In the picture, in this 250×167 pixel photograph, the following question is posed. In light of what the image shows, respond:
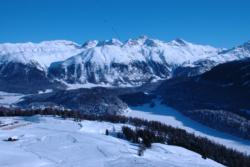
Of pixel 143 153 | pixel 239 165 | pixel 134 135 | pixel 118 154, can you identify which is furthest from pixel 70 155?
pixel 239 165

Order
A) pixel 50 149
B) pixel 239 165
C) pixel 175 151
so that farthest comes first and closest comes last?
pixel 239 165 → pixel 175 151 → pixel 50 149

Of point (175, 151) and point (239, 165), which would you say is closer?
point (175, 151)

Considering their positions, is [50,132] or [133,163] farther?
[50,132]

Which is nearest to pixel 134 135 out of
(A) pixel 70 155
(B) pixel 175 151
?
(B) pixel 175 151

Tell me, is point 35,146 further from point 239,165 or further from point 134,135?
point 239,165

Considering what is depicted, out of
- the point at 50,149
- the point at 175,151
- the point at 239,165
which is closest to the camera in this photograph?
the point at 50,149

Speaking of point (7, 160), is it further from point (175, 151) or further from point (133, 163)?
point (175, 151)
